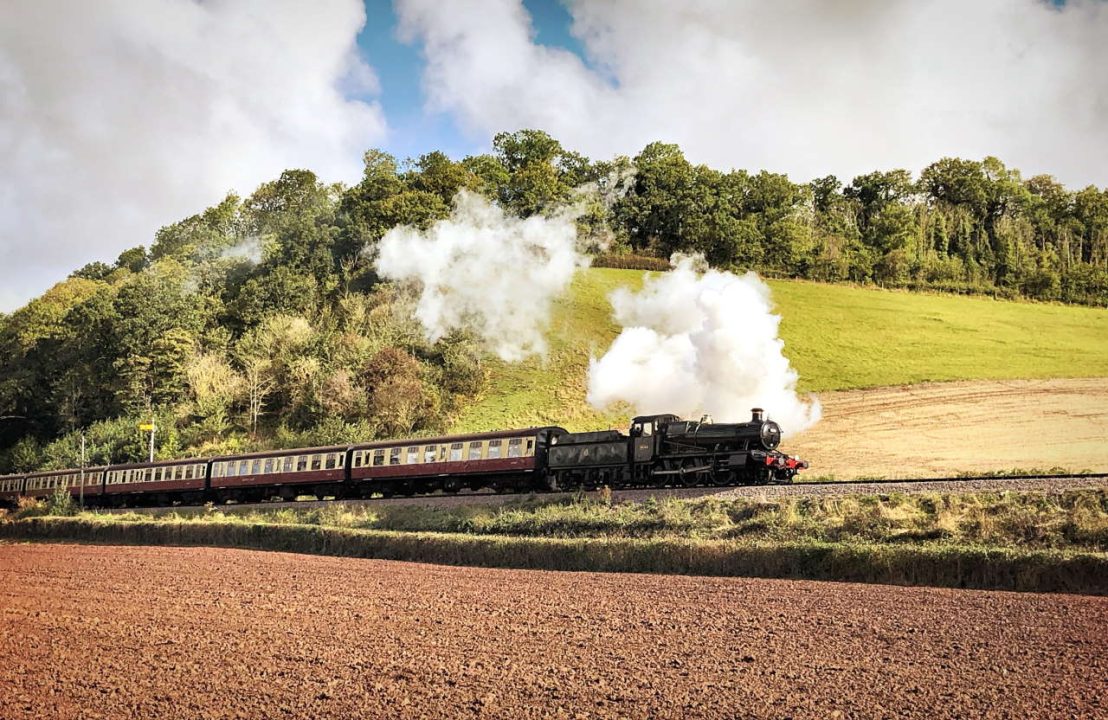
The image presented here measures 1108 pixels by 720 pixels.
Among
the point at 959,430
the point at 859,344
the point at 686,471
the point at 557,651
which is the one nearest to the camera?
the point at 557,651

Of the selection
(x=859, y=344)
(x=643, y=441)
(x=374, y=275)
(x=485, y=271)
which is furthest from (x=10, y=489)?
(x=859, y=344)

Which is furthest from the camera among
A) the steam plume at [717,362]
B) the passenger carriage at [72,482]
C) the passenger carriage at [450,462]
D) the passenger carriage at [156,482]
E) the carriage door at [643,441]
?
the passenger carriage at [72,482]

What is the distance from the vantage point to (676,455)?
31.3 meters

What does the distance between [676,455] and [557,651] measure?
654 inches

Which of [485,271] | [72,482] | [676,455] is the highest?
[485,271]

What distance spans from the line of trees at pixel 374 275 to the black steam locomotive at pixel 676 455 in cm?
2449

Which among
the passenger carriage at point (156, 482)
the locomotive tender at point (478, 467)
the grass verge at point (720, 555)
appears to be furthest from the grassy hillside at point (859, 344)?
the grass verge at point (720, 555)

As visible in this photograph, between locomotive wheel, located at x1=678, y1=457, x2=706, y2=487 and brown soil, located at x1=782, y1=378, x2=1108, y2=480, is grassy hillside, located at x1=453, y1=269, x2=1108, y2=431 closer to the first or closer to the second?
brown soil, located at x1=782, y1=378, x2=1108, y2=480

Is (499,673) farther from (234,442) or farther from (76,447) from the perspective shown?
(76,447)

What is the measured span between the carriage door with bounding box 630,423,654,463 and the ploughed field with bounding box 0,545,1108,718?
9.32 metres

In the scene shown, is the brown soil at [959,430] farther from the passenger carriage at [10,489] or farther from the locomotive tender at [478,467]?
the passenger carriage at [10,489]

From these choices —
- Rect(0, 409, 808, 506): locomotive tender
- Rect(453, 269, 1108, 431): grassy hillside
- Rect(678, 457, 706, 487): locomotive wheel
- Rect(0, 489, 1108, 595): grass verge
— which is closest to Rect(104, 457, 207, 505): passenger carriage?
Rect(0, 409, 808, 506): locomotive tender

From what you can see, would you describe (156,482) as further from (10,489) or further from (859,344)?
(859,344)

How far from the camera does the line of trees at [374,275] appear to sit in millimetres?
62688
